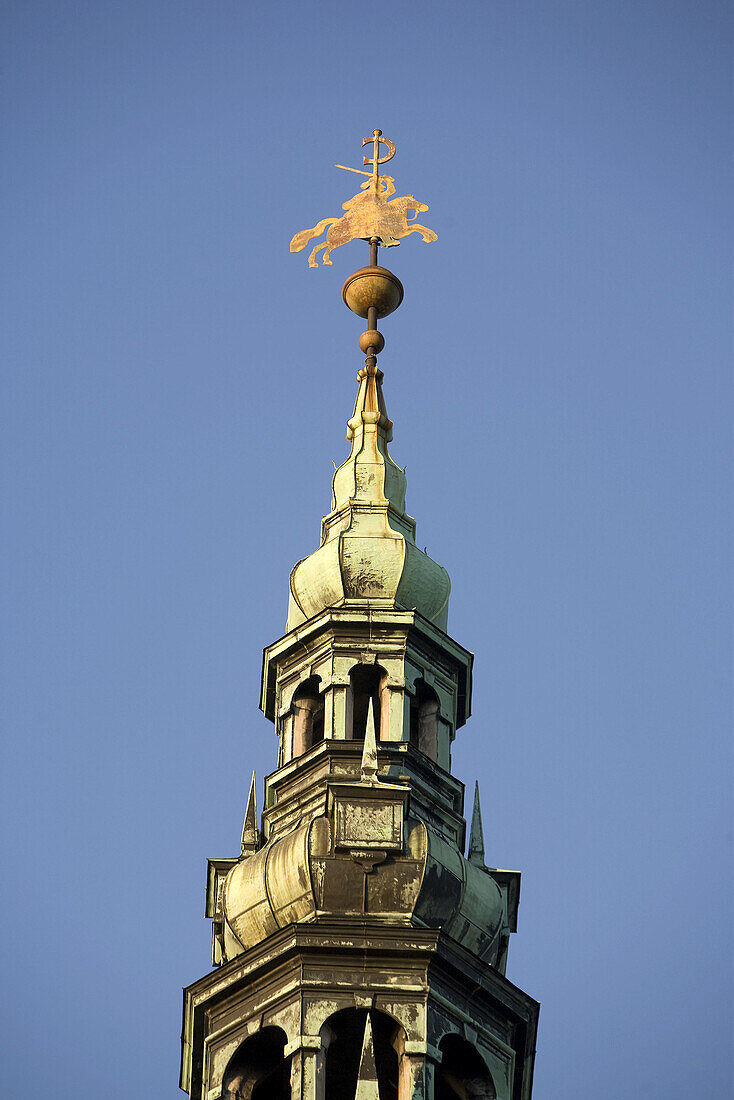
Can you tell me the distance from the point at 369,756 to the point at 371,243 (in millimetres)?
11331

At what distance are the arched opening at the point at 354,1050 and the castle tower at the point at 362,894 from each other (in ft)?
0.11

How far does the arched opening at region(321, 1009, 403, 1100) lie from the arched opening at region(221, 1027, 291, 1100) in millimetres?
574

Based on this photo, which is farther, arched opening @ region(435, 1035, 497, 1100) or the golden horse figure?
the golden horse figure

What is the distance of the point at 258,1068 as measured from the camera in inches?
1670

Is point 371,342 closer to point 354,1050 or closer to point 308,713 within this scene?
point 308,713

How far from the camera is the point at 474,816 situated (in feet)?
153

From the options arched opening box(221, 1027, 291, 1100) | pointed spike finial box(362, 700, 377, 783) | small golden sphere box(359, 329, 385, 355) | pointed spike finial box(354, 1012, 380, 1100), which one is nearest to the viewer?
pointed spike finial box(354, 1012, 380, 1100)

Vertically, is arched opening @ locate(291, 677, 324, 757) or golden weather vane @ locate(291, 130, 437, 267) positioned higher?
golden weather vane @ locate(291, 130, 437, 267)

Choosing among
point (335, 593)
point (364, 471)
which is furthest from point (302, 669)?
point (364, 471)

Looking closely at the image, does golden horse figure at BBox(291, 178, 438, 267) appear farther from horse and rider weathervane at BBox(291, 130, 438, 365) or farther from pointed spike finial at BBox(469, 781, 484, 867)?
pointed spike finial at BBox(469, 781, 484, 867)

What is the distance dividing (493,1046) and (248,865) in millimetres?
3897

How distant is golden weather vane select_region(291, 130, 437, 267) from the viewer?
5231 centimetres

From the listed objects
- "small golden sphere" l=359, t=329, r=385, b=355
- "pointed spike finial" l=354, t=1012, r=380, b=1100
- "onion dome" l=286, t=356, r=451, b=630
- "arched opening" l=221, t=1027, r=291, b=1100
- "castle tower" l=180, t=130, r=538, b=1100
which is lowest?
"pointed spike finial" l=354, t=1012, r=380, b=1100

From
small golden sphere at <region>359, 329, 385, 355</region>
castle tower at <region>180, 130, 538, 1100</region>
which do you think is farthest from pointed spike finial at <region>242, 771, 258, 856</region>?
small golden sphere at <region>359, 329, 385, 355</region>
